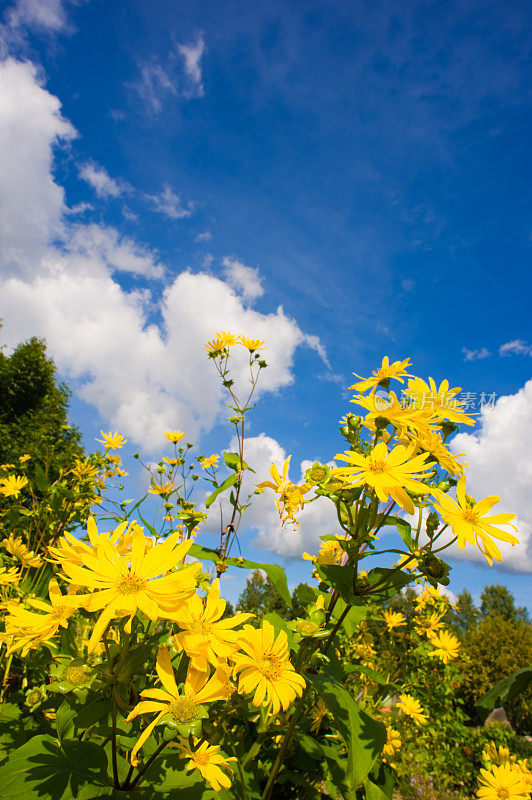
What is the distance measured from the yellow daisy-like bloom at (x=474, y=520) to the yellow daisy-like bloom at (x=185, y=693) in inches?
27.3

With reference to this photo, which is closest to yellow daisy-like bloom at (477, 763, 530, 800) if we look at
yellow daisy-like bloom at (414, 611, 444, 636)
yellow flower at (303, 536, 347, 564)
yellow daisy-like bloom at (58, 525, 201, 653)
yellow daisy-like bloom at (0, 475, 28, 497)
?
yellow daisy-like bloom at (414, 611, 444, 636)

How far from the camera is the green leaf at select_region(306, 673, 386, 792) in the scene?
1012 millimetres

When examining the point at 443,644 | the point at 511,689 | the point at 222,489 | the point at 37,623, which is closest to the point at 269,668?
the point at 37,623

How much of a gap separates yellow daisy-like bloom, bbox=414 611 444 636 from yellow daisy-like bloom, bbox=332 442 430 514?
3691 millimetres

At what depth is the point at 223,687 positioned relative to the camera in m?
0.87

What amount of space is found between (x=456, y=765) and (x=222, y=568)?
264 inches

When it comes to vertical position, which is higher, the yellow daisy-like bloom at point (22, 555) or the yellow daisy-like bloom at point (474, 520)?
the yellow daisy-like bloom at point (474, 520)

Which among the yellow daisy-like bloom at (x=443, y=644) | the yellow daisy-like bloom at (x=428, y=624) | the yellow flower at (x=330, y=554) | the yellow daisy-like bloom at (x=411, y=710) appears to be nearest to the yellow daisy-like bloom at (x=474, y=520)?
the yellow flower at (x=330, y=554)

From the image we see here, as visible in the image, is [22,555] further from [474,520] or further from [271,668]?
[474,520]

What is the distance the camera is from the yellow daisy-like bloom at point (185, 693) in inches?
32.4

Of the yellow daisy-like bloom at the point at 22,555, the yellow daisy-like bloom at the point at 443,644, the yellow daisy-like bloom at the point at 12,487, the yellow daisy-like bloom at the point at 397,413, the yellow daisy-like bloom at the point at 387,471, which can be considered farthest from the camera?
the yellow daisy-like bloom at the point at 443,644

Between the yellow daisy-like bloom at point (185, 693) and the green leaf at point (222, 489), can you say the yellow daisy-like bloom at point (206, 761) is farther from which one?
the green leaf at point (222, 489)

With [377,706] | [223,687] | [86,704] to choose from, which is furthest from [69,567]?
[377,706]

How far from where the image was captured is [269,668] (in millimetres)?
982
